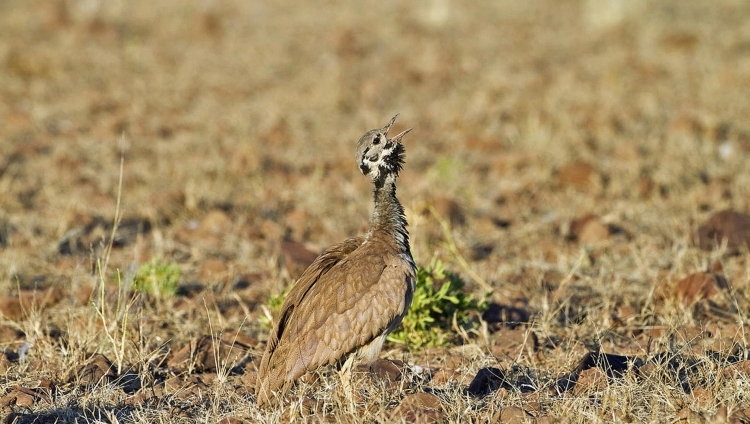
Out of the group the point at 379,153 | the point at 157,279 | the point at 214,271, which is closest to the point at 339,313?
the point at 379,153

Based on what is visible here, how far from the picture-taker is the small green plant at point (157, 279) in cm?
545

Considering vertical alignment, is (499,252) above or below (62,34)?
below

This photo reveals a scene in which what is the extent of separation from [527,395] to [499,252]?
2665mm

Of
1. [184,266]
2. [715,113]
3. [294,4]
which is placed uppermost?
[294,4]

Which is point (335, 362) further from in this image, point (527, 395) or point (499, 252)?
point (499, 252)

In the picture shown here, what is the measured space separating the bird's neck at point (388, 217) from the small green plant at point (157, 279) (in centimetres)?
153

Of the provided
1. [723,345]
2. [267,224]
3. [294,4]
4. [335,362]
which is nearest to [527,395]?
[335,362]

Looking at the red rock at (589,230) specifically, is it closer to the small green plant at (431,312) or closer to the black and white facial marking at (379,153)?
the small green plant at (431,312)

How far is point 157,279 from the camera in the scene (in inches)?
217

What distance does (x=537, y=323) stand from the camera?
496 centimetres

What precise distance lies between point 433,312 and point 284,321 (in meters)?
1.03

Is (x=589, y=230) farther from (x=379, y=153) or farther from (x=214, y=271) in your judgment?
(x=214, y=271)

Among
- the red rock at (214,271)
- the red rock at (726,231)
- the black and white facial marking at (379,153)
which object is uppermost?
the black and white facial marking at (379,153)

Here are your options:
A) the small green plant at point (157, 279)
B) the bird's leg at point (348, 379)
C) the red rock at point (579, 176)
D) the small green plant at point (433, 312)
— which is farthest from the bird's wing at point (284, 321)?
the red rock at point (579, 176)
